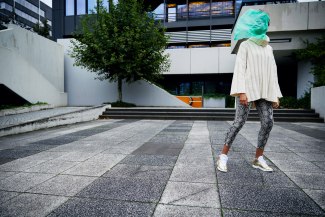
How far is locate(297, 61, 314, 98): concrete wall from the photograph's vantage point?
48.1 feet

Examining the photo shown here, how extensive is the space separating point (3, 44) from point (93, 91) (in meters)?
7.24

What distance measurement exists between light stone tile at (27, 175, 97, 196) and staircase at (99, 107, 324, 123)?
896 centimetres

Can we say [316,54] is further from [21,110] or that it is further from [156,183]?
[21,110]

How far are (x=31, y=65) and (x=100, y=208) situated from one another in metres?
14.2

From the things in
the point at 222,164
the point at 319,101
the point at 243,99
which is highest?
the point at 243,99

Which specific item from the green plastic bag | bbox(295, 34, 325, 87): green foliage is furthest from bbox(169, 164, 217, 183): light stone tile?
bbox(295, 34, 325, 87): green foliage

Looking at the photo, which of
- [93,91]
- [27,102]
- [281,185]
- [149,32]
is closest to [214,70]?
[149,32]

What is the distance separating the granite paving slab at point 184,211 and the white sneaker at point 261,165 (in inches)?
58.7

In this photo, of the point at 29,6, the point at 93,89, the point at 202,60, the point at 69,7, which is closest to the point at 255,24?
the point at 202,60

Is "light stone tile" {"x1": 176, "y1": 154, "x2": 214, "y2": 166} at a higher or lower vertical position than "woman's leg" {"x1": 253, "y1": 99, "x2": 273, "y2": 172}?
lower

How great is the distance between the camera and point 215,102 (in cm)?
1738

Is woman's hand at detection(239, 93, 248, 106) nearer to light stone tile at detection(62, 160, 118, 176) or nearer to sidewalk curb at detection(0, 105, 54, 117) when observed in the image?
light stone tile at detection(62, 160, 118, 176)

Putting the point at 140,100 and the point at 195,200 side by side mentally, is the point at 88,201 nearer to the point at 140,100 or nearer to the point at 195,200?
the point at 195,200

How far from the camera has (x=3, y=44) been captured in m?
12.2
